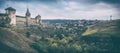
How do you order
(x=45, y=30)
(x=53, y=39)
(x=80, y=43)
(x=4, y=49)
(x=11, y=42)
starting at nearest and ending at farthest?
(x=4, y=49) → (x=11, y=42) → (x=80, y=43) → (x=53, y=39) → (x=45, y=30)

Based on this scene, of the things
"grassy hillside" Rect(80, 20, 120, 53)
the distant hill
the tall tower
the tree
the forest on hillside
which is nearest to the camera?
the distant hill

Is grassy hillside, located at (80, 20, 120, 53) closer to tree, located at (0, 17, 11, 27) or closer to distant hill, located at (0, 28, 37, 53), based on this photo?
distant hill, located at (0, 28, 37, 53)

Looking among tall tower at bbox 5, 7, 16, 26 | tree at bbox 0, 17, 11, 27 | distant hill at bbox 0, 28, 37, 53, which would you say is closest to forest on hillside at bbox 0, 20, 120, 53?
distant hill at bbox 0, 28, 37, 53

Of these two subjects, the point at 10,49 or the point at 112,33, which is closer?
the point at 10,49

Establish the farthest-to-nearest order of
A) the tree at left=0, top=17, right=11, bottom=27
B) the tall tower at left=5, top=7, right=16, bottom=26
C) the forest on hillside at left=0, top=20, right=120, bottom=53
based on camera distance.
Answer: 1. the tall tower at left=5, top=7, right=16, bottom=26
2. the tree at left=0, top=17, right=11, bottom=27
3. the forest on hillside at left=0, top=20, right=120, bottom=53

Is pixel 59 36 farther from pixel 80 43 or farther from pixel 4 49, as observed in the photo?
pixel 4 49

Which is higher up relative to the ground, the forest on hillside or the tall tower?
the tall tower

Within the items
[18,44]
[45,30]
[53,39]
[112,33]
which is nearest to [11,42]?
[18,44]

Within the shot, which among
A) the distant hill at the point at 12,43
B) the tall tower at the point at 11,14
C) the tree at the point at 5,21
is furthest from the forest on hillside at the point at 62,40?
the tall tower at the point at 11,14

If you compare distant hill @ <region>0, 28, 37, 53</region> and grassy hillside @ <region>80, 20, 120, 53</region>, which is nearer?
distant hill @ <region>0, 28, 37, 53</region>
